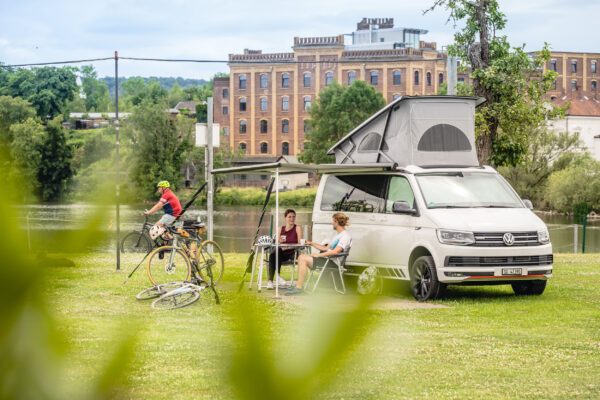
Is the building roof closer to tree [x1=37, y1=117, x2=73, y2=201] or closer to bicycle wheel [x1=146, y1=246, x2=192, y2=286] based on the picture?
bicycle wheel [x1=146, y1=246, x2=192, y2=286]

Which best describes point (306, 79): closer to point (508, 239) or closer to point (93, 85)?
point (508, 239)

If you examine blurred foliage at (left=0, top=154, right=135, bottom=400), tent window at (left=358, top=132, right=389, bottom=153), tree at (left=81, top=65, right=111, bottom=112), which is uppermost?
tent window at (left=358, top=132, right=389, bottom=153)

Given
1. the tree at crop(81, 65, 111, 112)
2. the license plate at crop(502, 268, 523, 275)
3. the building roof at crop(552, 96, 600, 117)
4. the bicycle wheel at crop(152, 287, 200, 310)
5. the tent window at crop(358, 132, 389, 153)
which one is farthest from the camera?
the building roof at crop(552, 96, 600, 117)

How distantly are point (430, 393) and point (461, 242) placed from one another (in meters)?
6.37

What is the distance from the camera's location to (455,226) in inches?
563

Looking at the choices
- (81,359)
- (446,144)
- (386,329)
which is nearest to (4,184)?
(81,359)

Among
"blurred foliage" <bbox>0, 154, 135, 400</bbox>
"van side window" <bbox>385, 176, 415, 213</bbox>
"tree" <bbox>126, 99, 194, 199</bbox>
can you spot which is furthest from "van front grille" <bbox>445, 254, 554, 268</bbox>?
"blurred foliage" <bbox>0, 154, 135, 400</bbox>

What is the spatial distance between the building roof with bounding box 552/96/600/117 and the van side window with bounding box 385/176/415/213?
318 ft

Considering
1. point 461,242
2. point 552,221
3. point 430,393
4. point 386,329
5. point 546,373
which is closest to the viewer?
point 386,329

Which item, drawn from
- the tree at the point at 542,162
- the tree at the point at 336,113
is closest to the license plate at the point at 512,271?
the tree at the point at 542,162

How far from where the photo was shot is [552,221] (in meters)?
68.8

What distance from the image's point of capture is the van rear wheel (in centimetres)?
1547

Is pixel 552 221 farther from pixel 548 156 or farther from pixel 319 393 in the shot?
pixel 319 393

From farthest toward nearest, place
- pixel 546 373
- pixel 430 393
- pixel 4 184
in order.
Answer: pixel 546 373 < pixel 430 393 < pixel 4 184
